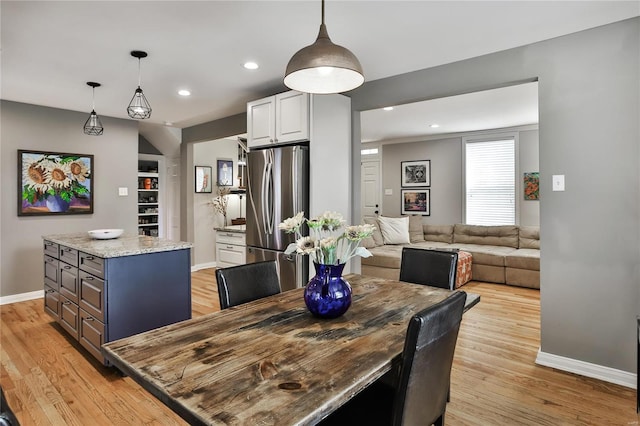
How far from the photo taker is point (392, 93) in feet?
11.8

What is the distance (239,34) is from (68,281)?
2.53 m

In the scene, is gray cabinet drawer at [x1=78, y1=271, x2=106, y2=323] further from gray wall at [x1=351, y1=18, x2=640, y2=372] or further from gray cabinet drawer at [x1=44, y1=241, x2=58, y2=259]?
gray wall at [x1=351, y1=18, x2=640, y2=372]

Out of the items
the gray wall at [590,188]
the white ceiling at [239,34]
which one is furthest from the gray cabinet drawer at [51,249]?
the gray wall at [590,188]

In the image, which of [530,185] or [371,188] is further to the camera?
[371,188]

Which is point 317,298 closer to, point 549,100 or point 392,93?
point 549,100

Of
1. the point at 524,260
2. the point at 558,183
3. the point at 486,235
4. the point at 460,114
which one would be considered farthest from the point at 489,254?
the point at 558,183

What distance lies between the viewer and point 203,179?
21.2 ft

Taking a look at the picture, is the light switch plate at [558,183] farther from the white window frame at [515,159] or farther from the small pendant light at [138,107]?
the white window frame at [515,159]

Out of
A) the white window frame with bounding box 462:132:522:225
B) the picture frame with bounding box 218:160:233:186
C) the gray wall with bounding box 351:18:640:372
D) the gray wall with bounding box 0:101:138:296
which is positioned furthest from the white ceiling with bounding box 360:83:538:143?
the gray wall with bounding box 0:101:138:296

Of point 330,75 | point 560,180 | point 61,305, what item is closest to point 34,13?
point 330,75

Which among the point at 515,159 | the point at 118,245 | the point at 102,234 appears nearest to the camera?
the point at 118,245

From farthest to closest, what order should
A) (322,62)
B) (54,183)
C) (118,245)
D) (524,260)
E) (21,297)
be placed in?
1. (524,260)
2. (54,183)
3. (21,297)
4. (118,245)
5. (322,62)

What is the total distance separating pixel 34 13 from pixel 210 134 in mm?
3359

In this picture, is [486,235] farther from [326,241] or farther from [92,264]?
[92,264]
